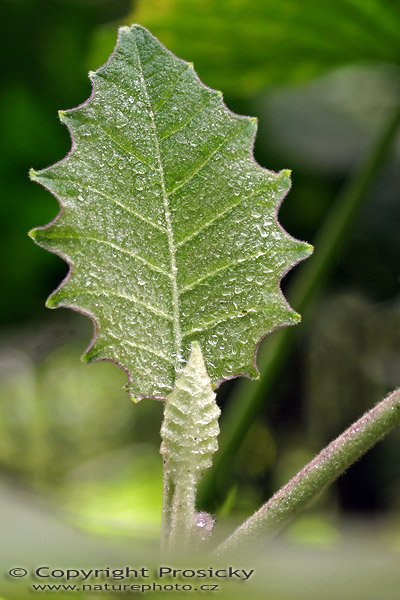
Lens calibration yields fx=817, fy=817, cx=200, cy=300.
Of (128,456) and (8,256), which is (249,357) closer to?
(8,256)

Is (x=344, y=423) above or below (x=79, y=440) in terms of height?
above

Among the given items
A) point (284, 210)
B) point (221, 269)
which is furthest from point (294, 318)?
point (284, 210)

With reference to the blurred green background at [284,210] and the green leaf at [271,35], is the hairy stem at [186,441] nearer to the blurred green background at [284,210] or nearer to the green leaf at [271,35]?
the blurred green background at [284,210]

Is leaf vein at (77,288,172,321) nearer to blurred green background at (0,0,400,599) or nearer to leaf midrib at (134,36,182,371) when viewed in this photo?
leaf midrib at (134,36,182,371)

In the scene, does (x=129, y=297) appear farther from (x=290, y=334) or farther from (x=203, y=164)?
(x=290, y=334)

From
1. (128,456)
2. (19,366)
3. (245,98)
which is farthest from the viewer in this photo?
(128,456)

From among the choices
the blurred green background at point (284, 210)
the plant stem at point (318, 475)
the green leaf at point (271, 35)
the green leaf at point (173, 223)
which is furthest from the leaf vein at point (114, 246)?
the green leaf at point (271, 35)

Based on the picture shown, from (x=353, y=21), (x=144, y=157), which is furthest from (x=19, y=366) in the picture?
(x=144, y=157)

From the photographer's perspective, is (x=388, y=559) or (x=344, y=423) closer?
(x=388, y=559)

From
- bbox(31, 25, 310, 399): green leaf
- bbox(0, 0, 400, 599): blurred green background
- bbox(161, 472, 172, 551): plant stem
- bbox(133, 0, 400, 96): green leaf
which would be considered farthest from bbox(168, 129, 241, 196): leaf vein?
bbox(133, 0, 400, 96): green leaf

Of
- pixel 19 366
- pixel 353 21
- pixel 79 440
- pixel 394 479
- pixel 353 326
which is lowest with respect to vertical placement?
pixel 79 440
